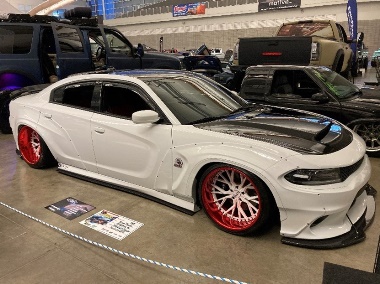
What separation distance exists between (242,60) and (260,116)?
4.37 m

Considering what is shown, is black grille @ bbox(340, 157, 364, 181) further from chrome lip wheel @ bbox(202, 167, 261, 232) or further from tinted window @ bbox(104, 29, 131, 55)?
tinted window @ bbox(104, 29, 131, 55)

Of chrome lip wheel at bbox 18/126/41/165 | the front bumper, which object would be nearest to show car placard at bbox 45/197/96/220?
chrome lip wheel at bbox 18/126/41/165

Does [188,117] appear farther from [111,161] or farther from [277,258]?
[277,258]

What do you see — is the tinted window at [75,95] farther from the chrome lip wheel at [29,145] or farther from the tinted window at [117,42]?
the tinted window at [117,42]

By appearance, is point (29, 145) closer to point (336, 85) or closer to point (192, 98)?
point (192, 98)

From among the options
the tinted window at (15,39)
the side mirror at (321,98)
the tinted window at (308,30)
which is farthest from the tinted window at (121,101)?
the tinted window at (308,30)

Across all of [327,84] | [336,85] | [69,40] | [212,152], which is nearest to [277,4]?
[69,40]

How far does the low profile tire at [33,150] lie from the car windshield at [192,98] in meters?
1.90

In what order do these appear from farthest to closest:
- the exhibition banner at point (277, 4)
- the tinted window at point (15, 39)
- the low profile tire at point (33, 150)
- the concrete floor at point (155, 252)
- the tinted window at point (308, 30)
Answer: the exhibition banner at point (277, 4) → the tinted window at point (308, 30) → the tinted window at point (15, 39) → the low profile tire at point (33, 150) → the concrete floor at point (155, 252)

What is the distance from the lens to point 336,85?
17.6 feet

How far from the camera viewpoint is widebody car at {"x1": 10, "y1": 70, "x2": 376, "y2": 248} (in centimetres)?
264

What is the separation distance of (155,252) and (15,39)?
18.7ft

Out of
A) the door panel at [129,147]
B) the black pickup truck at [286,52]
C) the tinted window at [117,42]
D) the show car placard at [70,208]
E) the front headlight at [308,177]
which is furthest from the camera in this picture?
the tinted window at [117,42]

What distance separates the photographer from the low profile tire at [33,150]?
4570mm
